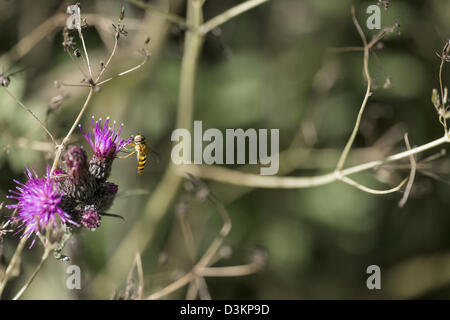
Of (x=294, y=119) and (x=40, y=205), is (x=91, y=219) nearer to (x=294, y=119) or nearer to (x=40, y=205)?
(x=40, y=205)

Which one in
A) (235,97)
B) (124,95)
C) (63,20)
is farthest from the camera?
(235,97)

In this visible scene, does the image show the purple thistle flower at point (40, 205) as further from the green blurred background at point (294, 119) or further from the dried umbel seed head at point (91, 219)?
the green blurred background at point (294, 119)

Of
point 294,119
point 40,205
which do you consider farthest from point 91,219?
point 294,119

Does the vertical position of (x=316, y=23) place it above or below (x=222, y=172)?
above

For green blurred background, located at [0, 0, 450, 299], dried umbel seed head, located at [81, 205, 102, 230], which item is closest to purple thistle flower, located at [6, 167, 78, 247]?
dried umbel seed head, located at [81, 205, 102, 230]

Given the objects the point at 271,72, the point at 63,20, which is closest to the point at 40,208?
the point at 63,20

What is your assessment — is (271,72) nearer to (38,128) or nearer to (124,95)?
(124,95)

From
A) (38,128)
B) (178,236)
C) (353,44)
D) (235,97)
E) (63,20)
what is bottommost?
(178,236)

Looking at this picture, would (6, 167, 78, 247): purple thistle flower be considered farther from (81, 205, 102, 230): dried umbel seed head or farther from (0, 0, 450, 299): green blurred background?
(0, 0, 450, 299): green blurred background
